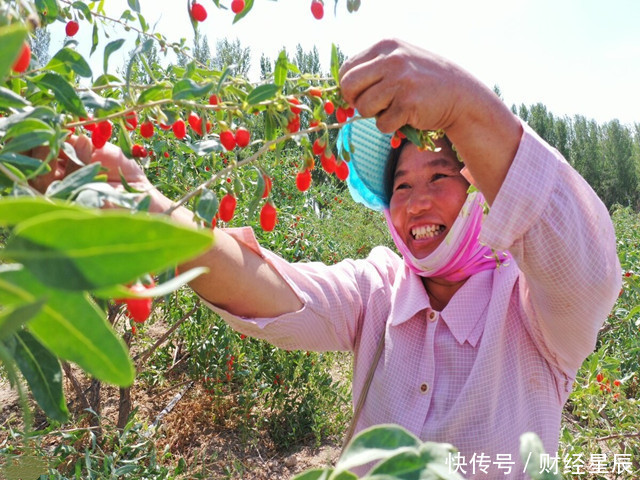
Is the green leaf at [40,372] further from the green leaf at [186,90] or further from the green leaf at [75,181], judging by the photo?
the green leaf at [186,90]

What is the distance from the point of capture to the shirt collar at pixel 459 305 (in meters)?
1.32

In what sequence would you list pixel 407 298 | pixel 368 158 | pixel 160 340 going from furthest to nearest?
pixel 160 340 < pixel 368 158 < pixel 407 298

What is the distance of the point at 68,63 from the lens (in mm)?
716

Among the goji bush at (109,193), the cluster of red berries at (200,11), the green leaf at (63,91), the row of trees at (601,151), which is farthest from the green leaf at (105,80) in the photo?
the row of trees at (601,151)

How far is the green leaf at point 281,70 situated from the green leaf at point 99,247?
2.09ft

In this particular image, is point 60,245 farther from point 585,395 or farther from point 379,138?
point 585,395

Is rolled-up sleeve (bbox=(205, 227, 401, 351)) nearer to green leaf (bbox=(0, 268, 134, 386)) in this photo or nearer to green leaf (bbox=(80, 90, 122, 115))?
green leaf (bbox=(80, 90, 122, 115))

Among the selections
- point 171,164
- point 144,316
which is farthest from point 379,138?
point 171,164

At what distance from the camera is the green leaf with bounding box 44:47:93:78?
710 millimetres

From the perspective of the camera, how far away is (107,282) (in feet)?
0.62

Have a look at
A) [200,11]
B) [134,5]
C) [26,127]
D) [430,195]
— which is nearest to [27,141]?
[26,127]

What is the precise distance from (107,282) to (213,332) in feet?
8.88

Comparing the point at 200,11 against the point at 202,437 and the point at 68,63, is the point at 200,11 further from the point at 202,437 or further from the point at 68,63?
the point at 202,437

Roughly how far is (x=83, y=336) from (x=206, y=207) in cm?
42
